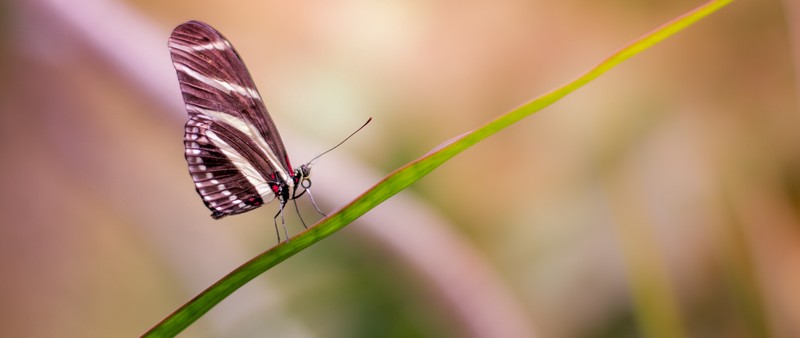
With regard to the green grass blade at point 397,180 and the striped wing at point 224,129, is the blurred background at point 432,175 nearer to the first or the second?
the striped wing at point 224,129

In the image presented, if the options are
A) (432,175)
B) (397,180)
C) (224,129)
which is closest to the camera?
(397,180)

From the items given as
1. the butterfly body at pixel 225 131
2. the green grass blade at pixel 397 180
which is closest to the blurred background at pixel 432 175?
the butterfly body at pixel 225 131

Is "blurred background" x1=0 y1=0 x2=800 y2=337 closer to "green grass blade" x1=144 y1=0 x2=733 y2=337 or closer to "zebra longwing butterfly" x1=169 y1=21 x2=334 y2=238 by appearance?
"zebra longwing butterfly" x1=169 y1=21 x2=334 y2=238

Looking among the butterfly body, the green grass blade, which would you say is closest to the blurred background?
the butterfly body

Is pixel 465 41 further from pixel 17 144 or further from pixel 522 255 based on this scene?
pixel 17 144

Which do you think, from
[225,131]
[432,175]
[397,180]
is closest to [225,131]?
[225,131]

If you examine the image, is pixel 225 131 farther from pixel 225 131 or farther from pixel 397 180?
pixel 397 180
